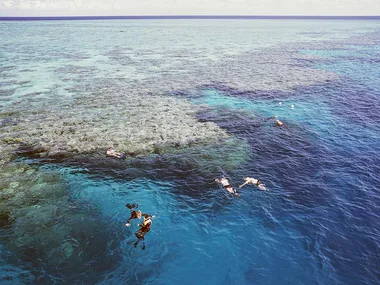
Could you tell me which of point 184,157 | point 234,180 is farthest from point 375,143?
point 184,157

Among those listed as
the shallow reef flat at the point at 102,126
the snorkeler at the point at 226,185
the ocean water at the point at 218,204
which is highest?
the shallow reef flat at the point at 102,126

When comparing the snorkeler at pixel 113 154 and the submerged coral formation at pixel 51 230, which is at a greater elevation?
the snorkeler at pixel 113 154

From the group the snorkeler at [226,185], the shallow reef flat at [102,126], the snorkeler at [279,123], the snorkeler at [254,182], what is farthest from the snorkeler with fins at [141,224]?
the snorkeler at [279,123]

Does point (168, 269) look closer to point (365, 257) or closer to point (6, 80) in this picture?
point (365, 257)

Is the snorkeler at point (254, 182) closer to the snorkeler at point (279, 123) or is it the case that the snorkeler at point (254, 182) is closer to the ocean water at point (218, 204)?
the ocean water at point (218, 204)

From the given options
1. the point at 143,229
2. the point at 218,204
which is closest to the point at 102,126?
the point at 143,229

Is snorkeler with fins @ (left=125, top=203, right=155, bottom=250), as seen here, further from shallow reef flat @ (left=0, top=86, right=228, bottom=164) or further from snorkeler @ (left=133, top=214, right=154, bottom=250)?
shallow reef flat @ (left=0, top=86, right=228, bottom=164)

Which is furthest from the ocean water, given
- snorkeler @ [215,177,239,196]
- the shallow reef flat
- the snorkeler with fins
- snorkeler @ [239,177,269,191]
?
the shallow reef flat

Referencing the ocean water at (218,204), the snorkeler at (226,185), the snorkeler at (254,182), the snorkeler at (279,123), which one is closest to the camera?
the ocean water at (218,204)
